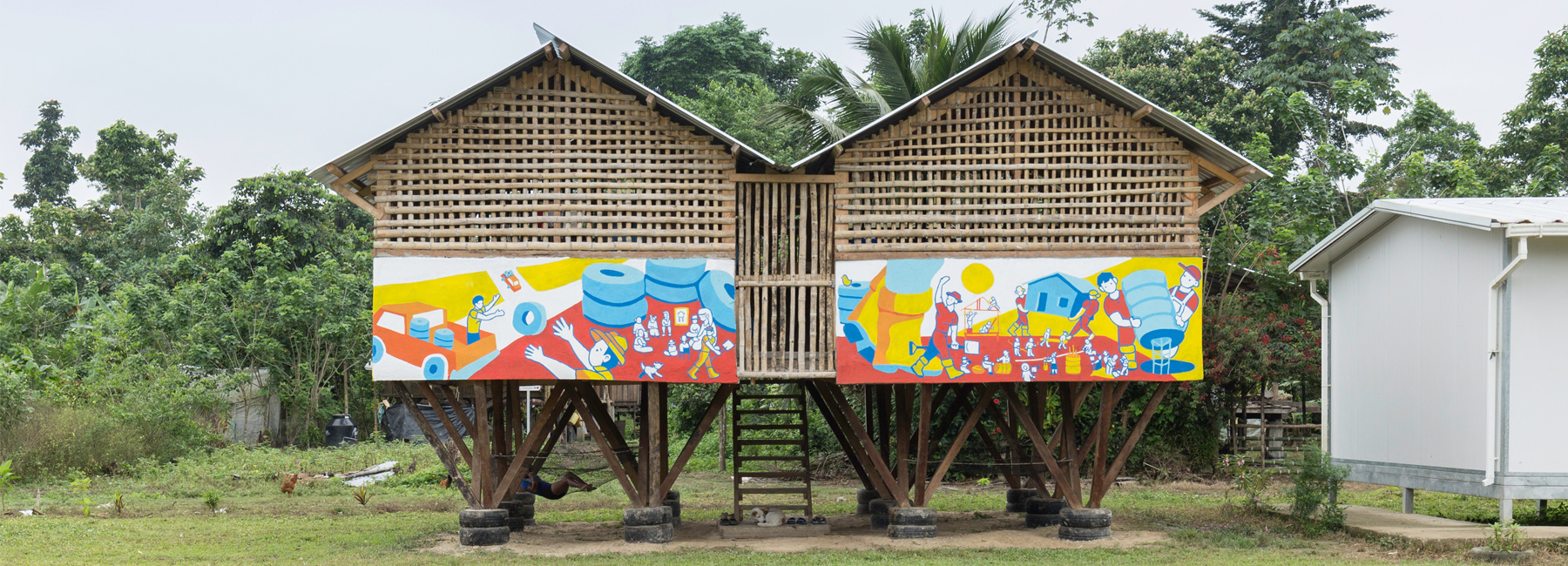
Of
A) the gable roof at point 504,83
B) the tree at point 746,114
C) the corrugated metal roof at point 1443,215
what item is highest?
the tree at point 746,114

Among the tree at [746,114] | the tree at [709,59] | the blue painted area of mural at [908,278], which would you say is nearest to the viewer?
the blue painted area of mural at [908,278]

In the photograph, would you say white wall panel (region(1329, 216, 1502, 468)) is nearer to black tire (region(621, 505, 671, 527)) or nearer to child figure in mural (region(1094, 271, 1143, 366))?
child figure in mural (region(1094, 271, 1143, 366))

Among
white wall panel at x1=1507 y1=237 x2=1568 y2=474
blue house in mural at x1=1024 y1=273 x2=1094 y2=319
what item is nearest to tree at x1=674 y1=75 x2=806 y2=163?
blue house in mural at x1=1024 y1=273 x2=1094 y2=319

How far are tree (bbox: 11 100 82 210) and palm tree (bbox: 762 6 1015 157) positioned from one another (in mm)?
30352

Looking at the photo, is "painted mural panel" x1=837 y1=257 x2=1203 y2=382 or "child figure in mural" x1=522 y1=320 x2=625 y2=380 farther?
"painted mural panel" x1=837 y1=257 x2=1203 y2=382

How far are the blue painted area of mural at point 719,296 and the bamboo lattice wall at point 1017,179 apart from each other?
1283 mm

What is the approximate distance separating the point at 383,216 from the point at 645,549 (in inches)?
178

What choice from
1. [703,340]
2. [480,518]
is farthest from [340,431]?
[703,340]

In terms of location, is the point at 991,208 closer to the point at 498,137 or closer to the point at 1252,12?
the point at 498,137

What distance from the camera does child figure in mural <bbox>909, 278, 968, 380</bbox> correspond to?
1180 cm

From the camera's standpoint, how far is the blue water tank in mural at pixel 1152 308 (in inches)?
470

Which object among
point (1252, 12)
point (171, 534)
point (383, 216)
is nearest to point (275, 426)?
point (171, 534)

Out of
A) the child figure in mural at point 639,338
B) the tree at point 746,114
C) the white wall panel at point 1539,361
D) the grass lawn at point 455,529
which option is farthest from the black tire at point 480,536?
the tree at point 746,114

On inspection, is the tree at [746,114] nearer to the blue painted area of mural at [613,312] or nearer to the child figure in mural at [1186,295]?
the blue painted area of mural at [613,312]
